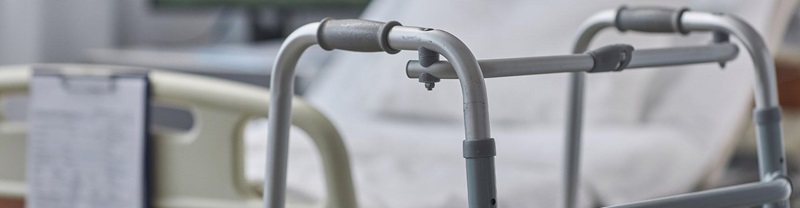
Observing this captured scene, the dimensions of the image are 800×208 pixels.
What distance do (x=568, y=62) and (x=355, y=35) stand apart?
176mm

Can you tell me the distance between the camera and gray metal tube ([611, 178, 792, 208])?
98 cm

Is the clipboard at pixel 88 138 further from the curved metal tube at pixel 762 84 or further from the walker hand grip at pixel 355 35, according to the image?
the curved metal tube at pixel 762 84

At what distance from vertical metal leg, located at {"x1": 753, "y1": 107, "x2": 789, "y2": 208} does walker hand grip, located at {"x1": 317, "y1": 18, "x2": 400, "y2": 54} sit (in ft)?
1.44

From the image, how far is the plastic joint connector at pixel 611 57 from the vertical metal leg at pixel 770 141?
190 millimetres

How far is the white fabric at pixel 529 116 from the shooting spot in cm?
168

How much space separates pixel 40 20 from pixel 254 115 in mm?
1969

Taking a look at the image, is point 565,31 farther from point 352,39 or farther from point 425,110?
point 352,39

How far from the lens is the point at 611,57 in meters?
1.03

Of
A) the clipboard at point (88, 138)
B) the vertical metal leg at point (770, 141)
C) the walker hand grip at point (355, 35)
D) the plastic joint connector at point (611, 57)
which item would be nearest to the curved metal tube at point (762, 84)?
the vertical metal leg at point (770, 141)

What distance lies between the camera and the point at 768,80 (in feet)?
3.83

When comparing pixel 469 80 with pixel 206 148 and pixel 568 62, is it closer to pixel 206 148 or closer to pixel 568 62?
pixel 568 62

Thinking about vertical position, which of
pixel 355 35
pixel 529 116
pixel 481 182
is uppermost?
pixel 355 35

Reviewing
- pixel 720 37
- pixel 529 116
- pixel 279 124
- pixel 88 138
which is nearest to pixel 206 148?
pixel 88 138

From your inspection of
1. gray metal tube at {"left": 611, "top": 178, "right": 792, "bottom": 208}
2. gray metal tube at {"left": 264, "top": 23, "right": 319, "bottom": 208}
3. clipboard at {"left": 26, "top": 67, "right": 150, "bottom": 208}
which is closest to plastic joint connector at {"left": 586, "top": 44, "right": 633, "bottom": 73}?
gray metal tube at {"left": 611, "top": 178, "right": 792, "bottom": 208}
